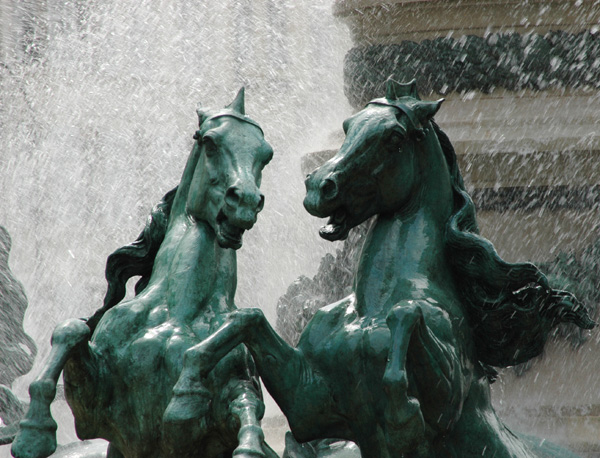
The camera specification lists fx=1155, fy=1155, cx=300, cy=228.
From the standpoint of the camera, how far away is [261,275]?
616cm

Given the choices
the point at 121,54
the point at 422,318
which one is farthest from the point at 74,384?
the point at 121,54

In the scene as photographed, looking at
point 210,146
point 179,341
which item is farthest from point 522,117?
point 179,341

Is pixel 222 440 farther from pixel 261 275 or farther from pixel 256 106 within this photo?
pixel 256 106

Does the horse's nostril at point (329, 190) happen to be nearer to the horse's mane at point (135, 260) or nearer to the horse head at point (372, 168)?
the horse head at point (372, 168)

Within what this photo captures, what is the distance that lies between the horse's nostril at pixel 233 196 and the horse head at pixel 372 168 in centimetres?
18

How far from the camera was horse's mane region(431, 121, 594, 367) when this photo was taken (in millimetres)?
3062

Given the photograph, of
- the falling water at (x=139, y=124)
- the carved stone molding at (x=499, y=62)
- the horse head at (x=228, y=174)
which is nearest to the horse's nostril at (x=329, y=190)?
the horse head at (x=228, y=174)

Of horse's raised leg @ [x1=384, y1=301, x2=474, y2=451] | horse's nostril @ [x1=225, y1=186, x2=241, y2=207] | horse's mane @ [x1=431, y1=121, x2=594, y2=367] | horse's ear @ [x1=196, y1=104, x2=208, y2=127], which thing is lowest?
horse's raised leg @ [x1=384, y1=301, x2=474, y2=451]

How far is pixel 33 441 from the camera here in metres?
2.65

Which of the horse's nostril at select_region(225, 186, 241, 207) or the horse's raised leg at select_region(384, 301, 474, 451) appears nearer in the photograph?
the horse's raised leg at select_region(384, 301, 474, 451)

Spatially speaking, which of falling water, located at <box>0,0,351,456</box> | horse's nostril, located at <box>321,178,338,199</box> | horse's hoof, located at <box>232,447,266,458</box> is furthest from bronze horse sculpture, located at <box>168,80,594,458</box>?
falling water, located at <box>0,0,351,456</box>

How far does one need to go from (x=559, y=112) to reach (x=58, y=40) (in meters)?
5.77

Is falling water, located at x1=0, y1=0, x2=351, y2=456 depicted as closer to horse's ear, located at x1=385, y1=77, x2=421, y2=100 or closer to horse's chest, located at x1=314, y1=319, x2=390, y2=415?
horse's ear, located at x1=385, y1=77, x2=421, y2=100

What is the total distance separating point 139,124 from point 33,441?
5.25 meters
